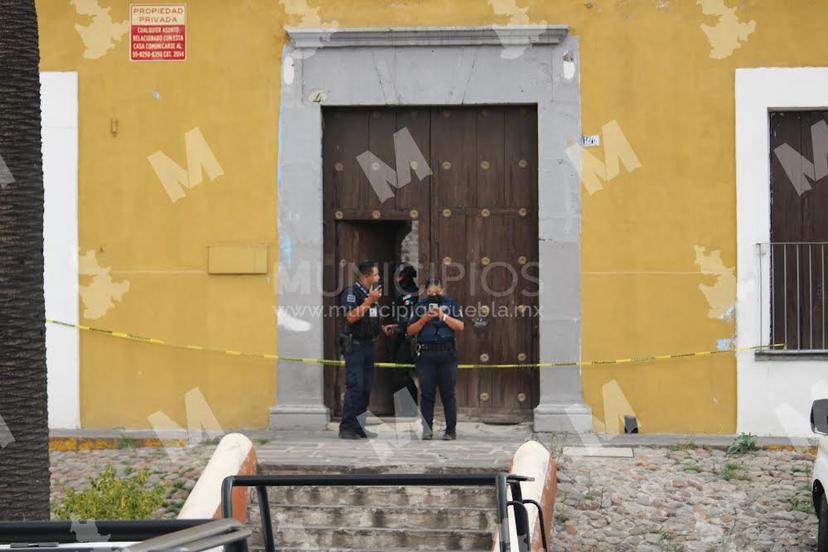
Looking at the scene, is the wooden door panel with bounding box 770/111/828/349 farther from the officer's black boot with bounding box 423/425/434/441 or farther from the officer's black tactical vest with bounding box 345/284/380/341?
the officer's black tactical vest with bounding box 345/284/380/341

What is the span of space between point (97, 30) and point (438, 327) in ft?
15.8

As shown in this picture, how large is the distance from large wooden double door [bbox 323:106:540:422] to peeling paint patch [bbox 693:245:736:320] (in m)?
1.75

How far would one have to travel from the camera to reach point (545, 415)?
43.1ft

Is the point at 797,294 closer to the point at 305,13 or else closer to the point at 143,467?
the point at 305,13

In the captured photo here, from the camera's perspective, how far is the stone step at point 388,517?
10227 millimetres

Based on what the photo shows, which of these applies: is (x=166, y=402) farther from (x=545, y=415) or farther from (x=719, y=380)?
(x=719, y=380)

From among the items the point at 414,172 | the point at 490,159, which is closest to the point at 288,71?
the point at 414,172

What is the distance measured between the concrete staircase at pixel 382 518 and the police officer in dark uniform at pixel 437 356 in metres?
1.94

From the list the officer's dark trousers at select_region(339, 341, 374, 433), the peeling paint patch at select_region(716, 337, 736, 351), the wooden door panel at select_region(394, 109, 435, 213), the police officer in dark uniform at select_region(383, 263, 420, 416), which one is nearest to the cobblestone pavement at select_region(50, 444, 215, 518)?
the officer's dark trousers at select_region(339, 341, 374, 433)

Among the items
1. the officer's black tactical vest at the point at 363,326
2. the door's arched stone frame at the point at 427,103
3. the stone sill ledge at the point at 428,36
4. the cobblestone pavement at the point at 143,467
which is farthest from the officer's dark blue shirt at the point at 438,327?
the stone sill ledge at the point at 428,36

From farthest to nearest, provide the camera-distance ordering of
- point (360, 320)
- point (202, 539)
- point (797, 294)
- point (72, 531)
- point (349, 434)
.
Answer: point (797, 294)
point (349, 434)
point (360, 320)
point (72, 531)
point (202, 539)

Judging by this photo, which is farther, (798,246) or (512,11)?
(512,11)

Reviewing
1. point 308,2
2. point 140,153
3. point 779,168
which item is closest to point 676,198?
point 779,168

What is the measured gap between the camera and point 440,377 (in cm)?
1245
